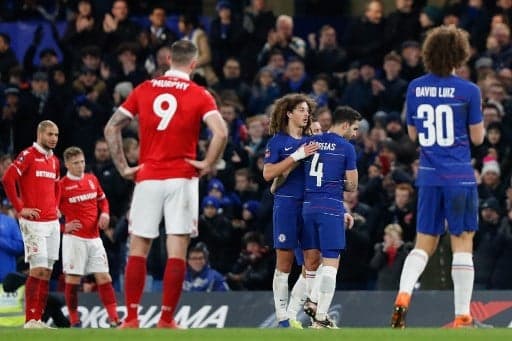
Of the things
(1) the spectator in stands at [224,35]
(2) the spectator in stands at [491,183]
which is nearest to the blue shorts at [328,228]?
(2) the spectator in stands at [491,183]

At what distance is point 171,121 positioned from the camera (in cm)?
1421

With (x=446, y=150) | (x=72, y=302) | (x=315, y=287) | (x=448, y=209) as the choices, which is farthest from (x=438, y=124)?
(x=72, y=302)

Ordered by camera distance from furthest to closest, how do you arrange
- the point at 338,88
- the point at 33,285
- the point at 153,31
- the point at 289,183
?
the point at 153,31 < the point at 338,88 < the point at 33,285 < the point at 289,183

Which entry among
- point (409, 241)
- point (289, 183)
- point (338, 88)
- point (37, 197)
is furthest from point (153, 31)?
point (289, 183)

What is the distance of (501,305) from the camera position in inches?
764

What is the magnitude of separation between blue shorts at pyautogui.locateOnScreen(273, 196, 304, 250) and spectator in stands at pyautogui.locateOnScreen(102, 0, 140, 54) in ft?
34.0

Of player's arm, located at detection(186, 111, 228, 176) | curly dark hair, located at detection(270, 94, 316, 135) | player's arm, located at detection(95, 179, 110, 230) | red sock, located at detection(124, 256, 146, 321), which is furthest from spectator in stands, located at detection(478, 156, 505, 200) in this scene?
red sock, located at detection(124, 256, 146, 321)

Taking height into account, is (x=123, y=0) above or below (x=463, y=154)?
above

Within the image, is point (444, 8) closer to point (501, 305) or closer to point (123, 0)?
point (123, 0)

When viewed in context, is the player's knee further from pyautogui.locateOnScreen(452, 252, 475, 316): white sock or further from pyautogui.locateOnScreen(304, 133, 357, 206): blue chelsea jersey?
pyautogui.locateOnScreen(452, 252, 475, 316): white sock

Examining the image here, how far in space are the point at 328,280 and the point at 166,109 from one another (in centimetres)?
282

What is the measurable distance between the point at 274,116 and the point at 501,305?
4381 millimetres

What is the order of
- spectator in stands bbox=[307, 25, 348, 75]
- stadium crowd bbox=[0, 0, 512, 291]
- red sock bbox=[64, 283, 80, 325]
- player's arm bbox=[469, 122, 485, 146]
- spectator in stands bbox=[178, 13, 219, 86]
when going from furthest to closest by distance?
spectator in stands bbox=[178, 13, 219, 86] → spectator in stands bbox=[307, 25, 348, 75] → stadium crowd bbox=[0, 0, 512, 291] → red sock bbox=[64, 283, 80, 325] → player's arm bbox=[469, 122, 485, 146]

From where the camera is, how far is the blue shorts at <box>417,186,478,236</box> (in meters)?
14.1
